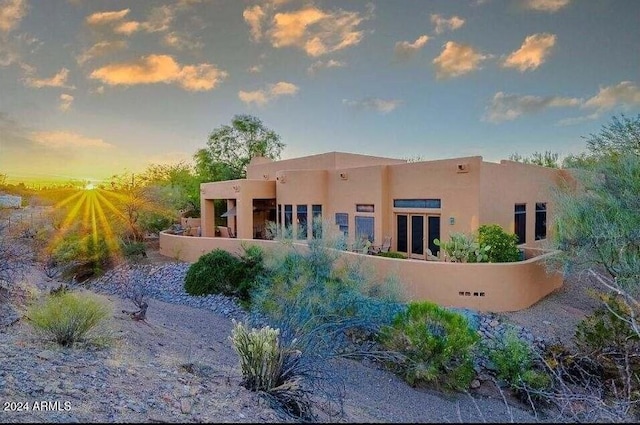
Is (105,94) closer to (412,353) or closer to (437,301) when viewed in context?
(412,353)

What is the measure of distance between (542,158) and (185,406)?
3615 cm

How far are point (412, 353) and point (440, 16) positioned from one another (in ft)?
24.6

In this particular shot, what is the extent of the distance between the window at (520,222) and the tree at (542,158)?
14994mm

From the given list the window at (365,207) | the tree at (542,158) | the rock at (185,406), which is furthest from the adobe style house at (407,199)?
the tree at (542,158)

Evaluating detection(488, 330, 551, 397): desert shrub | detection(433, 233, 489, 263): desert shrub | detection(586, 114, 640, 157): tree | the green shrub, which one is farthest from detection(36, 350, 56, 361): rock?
detection(586, 114, 640, 157): tree

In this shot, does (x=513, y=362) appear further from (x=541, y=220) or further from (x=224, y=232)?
(x=224, y=232)

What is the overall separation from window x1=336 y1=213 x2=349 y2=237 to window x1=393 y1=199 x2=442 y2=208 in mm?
2738

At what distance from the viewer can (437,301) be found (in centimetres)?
1194

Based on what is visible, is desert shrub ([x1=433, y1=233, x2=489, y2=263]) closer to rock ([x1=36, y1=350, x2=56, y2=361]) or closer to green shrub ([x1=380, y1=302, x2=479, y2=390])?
green shrub ([x1=380, y1=302, x2=479, y2=390])

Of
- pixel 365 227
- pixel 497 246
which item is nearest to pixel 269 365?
pixel 497 246

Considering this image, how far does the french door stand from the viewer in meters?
15.6

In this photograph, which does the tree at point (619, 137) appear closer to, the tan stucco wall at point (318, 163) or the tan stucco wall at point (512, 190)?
the tan stucco wall at point (512, 190)

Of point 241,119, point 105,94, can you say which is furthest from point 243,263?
point 241,119

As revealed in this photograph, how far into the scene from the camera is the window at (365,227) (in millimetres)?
17344
